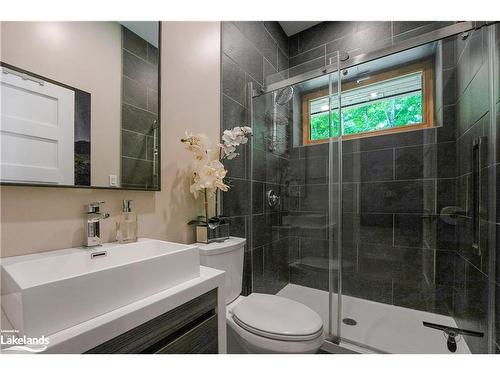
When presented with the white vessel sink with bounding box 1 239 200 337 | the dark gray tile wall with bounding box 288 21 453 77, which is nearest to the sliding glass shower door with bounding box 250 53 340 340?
the dark gray tile wall with bounding box 288 21 453 77

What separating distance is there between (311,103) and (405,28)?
3.44 feet

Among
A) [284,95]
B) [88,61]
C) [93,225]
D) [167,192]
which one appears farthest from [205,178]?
[284,95]

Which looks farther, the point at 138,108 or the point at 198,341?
the point at 138,108

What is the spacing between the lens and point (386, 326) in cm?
155

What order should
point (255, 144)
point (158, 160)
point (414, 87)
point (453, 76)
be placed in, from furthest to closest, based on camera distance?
point (255, 144), point (414, 87), point (453, 76), point (158, 160)

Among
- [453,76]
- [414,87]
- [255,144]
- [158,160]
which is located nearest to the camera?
[158,160]

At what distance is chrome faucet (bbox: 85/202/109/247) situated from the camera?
835 millimetres

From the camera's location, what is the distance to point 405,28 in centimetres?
188

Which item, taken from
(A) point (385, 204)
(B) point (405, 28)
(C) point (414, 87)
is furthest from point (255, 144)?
(B) point (405, 28)

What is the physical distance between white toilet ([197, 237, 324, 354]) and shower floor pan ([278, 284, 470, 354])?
50 centimetres

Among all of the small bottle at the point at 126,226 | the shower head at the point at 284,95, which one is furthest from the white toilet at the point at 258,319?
the shower head at the point at 284,95

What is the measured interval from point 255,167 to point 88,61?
3.84 ft

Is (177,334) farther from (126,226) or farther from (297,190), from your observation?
(297,190)
